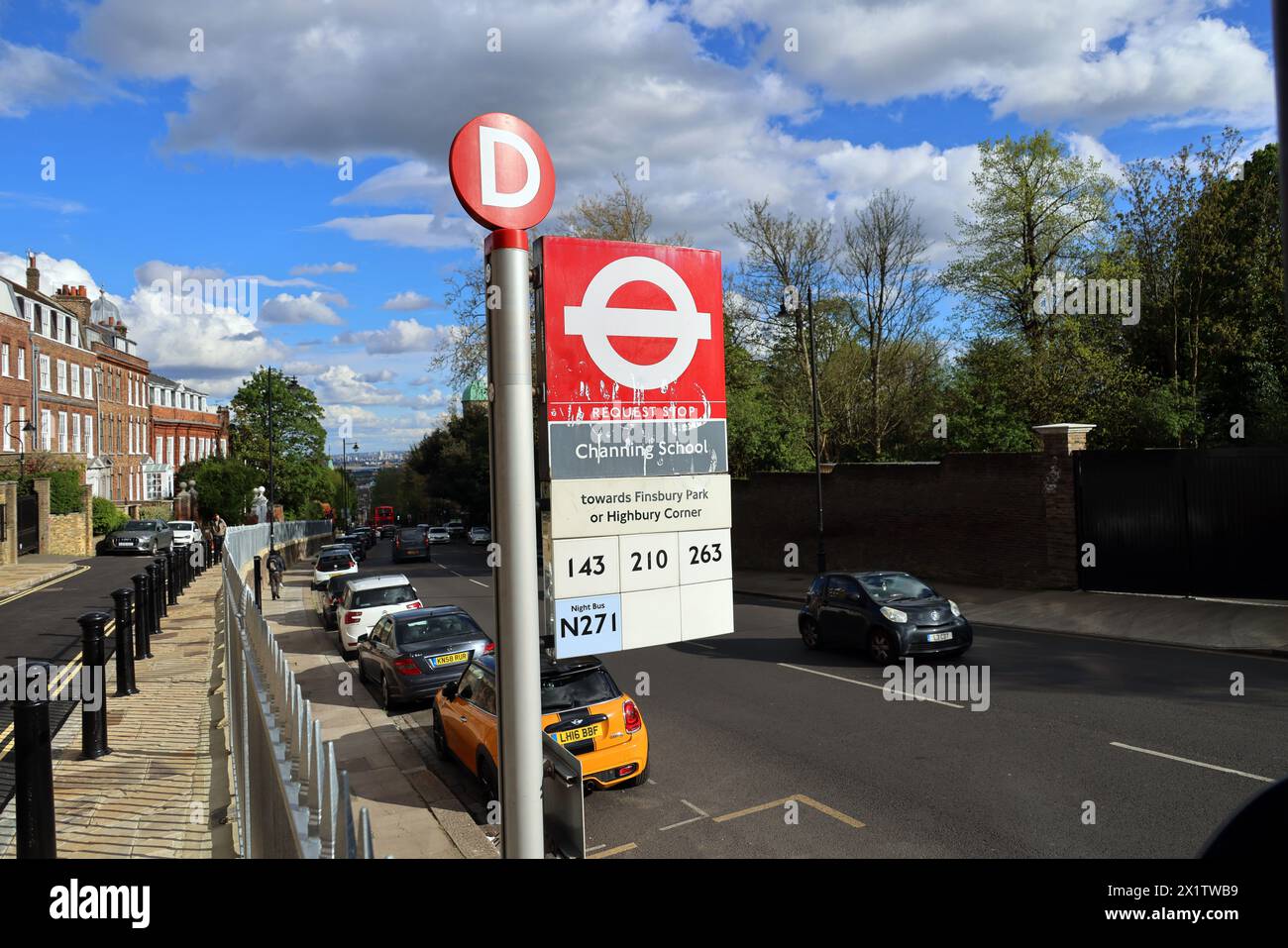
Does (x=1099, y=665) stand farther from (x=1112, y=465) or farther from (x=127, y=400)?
(x=127, y=400)

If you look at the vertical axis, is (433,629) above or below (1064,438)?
below

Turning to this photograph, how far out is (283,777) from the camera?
14.3 feet

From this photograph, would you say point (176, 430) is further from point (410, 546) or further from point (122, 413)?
point (410, 546)

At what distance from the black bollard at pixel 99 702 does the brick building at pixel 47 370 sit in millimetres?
44869

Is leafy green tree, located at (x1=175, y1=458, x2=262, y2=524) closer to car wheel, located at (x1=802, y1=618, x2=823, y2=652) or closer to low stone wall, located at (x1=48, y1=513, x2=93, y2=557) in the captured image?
low stone wall, located at (x1=48, y1=513, x2=93, y2=557)

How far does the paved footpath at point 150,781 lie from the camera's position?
737 cm

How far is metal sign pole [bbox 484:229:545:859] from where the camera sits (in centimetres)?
335

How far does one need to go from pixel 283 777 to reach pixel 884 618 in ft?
38.7

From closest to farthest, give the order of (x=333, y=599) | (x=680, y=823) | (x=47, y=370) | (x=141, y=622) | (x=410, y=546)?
(x=680, y=823) → (x=141, y=622) → (x=333, y=599) → (x=410, y=546) → (x=47, y=370)

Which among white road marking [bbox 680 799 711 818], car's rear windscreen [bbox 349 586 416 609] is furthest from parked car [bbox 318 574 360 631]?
white road marking [bbox 680 799 711 818]

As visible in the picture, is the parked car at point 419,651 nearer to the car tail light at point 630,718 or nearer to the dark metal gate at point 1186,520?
the car tail light at point 630,718

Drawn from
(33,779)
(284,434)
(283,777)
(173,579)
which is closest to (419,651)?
(33,779)

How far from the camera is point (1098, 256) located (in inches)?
1356
